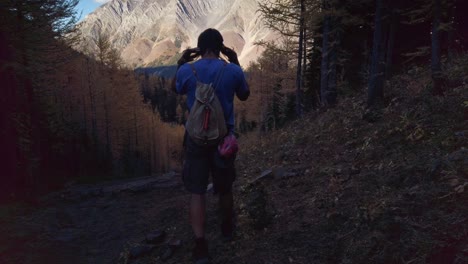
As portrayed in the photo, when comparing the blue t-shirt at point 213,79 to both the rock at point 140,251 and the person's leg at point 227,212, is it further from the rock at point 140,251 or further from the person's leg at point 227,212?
the rock at point 140,251

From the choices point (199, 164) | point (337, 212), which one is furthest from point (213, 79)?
point (337, 212)

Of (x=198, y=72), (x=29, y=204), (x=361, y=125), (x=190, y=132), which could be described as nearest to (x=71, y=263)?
(x=190, y=132)

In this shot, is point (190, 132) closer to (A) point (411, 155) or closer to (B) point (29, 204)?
(A) point (411, 155)

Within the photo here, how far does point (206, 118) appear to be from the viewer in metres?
3.78

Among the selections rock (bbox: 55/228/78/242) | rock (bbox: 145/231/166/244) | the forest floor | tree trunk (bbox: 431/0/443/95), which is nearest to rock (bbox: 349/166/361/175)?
the forest floor

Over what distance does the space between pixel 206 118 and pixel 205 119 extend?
15mm

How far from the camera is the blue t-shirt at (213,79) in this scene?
388 cm

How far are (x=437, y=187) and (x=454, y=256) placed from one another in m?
1.21

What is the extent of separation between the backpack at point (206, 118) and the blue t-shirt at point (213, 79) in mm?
87

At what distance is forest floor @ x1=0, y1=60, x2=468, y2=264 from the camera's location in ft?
11.1

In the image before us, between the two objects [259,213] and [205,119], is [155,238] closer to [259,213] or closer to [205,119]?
[259,213]

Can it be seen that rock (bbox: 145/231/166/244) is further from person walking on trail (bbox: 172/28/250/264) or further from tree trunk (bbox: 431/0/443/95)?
tree trunk (bbox: 431/0/443/95)

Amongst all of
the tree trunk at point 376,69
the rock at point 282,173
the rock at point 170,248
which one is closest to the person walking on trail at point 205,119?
the rock at point 170,248

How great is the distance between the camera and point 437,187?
12.7 feet
